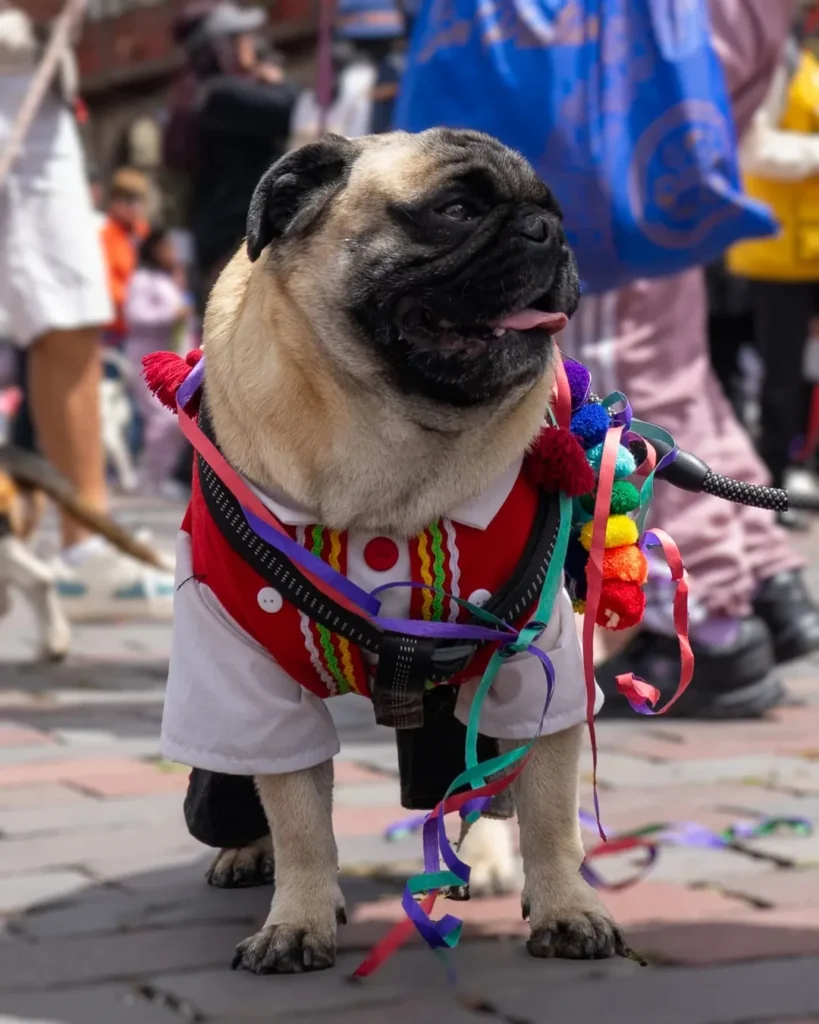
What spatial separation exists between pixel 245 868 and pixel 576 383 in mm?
1045

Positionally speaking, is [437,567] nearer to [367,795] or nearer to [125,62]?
[367,795]

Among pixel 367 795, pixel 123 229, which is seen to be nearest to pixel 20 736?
pixel 367 795

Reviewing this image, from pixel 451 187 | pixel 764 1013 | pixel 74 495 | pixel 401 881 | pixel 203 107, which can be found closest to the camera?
pixel 764 1013

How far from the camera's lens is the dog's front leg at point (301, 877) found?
2723 millimetres

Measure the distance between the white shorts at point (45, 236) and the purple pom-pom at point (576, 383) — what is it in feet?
10.6

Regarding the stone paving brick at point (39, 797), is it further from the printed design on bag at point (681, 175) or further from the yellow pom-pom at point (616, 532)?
the printed design on bag at point (681, 175)

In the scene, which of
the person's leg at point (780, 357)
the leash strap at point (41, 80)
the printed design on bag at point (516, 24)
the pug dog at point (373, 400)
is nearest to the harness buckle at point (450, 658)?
the pug dog at point (373, 400)

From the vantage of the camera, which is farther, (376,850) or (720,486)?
(376,850)

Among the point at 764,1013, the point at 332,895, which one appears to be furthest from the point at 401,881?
the point at 764,1013

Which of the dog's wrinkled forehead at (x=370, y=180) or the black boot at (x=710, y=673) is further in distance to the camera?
the black boot at (x=710, y=673)

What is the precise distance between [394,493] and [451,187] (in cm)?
45

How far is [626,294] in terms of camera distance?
→ 4621mm

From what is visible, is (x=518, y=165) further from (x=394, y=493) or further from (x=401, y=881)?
(x=401, y=881)

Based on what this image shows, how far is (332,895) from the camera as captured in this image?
9.23 ft
